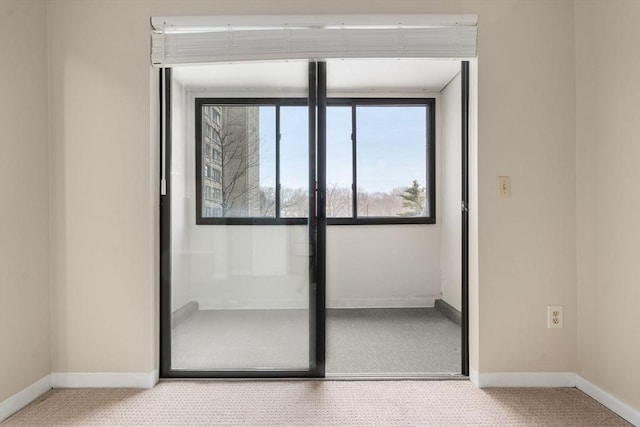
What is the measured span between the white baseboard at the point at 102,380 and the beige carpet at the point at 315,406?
0.04 m

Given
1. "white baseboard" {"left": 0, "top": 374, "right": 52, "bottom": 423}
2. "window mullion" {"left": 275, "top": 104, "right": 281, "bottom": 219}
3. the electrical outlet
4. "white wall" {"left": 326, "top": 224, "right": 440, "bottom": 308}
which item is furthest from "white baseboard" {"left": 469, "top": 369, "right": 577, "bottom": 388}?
"white baseboard" {"left": 0, "top": 374, "right": 52, "bottom": 423}

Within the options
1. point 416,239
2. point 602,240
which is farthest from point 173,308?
point 602,240

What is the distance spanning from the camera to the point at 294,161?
2.27 meters

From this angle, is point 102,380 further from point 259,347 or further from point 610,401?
point 610,401

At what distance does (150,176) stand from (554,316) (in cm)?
253

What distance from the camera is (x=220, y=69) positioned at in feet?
7.34

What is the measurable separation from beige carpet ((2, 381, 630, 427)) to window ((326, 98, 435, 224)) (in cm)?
167

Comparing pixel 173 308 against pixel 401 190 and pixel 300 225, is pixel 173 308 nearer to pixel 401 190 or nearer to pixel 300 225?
pixel 300 225

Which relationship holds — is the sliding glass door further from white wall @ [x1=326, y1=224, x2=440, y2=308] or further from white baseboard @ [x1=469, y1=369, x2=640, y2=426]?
white wall @ [x1=326, y1=224, x2=440, y2=308]

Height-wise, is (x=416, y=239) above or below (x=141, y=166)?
below

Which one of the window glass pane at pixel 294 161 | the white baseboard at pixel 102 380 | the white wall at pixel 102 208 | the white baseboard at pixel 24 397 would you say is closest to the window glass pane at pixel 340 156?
the window glass pane at pixel 294 161

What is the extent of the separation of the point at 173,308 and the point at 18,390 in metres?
0.84

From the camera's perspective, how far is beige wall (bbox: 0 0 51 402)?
6.07ft

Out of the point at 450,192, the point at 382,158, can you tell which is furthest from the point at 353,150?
the point at 450,192
